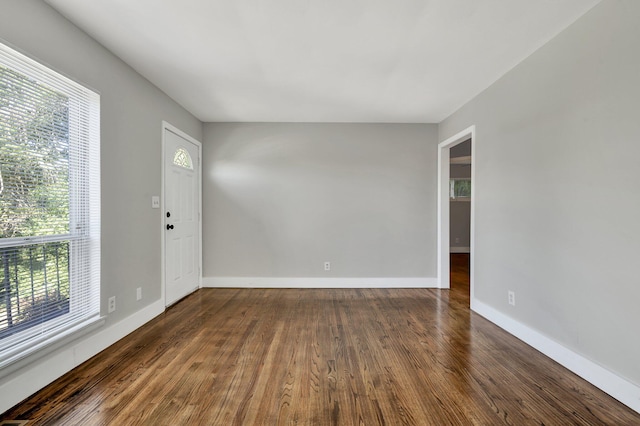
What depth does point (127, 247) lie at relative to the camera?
267cm

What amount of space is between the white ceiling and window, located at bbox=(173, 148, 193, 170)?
661 millimetres

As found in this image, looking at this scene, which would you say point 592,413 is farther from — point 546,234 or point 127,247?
point 127,247

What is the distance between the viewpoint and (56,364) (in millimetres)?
1936

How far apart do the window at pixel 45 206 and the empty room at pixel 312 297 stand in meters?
0.01

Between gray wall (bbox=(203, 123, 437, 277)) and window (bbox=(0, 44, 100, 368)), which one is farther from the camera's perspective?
gray wall (bbox=(203, 123, 437, 277))

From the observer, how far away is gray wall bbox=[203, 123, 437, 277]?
4.33 metres

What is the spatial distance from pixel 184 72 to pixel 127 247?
5.69ft

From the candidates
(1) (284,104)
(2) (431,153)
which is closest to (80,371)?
(1) (284,104)

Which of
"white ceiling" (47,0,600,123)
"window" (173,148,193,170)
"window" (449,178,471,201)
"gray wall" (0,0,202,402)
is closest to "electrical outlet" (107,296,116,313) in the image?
"gray wall" (0,0,202,402)

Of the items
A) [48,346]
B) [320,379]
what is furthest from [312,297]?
[48,346]

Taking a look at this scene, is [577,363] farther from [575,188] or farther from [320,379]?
[320,379]

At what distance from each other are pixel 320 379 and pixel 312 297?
1.91 meters

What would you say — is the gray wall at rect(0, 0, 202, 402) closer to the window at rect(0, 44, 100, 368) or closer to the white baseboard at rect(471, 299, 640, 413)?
the window at rect(0, 44, 100, 368)

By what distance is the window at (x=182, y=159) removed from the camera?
11.9 ft
